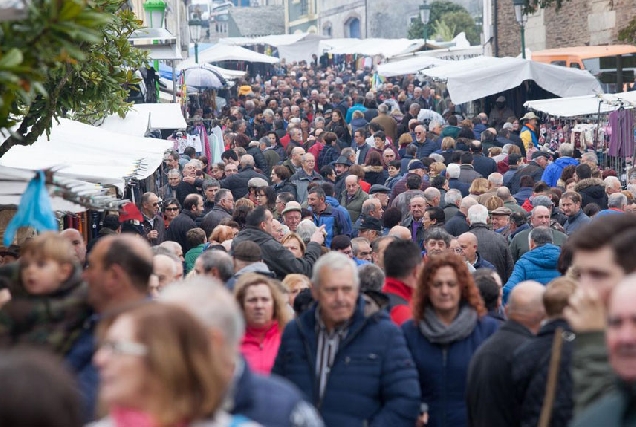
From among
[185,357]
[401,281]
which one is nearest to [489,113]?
[401,281]

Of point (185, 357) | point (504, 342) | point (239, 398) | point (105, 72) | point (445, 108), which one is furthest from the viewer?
point (445, 108)

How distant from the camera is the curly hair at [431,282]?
6.14 meters

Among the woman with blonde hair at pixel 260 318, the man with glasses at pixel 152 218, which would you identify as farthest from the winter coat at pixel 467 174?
the woman with blonde hair at pixel 260 318

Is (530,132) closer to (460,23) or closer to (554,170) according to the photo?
(554,170)

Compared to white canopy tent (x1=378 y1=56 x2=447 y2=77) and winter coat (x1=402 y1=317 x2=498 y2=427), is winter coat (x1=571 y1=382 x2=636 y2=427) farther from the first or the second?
white canopy tent (x1=378 y1=56 x2=447 y2=77)

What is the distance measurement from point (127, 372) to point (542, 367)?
7.67 ft

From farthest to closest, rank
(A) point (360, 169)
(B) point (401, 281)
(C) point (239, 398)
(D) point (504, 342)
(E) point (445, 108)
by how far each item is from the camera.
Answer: (E) point (445, 108) → (A) point (360, 169) → (B) point (401, 281) → (D) point (504, 342) → (C) point (239, 398)

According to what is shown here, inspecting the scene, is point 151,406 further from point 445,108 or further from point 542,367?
point 445,108

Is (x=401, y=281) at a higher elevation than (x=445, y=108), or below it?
below

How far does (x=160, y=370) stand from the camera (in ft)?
9.83

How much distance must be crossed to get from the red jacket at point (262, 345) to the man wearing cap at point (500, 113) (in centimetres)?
2013

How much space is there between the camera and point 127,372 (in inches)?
119

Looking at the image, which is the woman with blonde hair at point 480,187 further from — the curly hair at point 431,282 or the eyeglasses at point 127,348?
the eyeglasses at point 127,348

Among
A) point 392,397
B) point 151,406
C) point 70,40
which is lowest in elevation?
point 392,397
